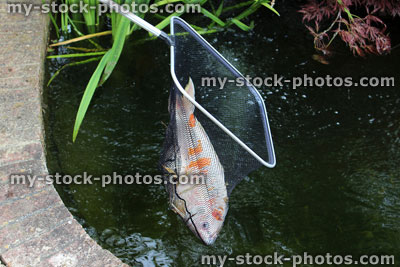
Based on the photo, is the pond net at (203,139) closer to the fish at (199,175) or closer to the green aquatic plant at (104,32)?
the fish at (199,175)

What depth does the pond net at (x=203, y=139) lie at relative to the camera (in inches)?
78.5

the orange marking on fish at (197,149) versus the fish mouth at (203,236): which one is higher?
the orange marking on fish at (197,149)

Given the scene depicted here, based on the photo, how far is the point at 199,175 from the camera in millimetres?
2072

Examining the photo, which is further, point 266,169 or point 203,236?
point 266,169

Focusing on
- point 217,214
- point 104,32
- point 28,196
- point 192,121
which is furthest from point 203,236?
point 104,32

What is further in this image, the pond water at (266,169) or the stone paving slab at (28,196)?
the pond water at (266,169)

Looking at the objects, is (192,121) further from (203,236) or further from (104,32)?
(104,32)

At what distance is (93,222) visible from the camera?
7.78 ft

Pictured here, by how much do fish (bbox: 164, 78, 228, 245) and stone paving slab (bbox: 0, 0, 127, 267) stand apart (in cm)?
43

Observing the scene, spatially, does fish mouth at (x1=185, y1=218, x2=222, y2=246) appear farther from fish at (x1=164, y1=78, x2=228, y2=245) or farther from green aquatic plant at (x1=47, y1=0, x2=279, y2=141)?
green aquatic plant at (x1=47, y1=0, x2=279, y2=141)

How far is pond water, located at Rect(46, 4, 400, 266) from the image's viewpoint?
2.35 meters

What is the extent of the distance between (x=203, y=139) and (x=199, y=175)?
0.17 meters

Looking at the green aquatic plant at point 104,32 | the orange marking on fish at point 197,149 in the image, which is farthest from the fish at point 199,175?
the green aquatic plant at point 104,32

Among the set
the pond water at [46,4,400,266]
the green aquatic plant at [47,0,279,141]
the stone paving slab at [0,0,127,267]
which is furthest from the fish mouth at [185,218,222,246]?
the green aquatic plant at [47,0,279,141]
